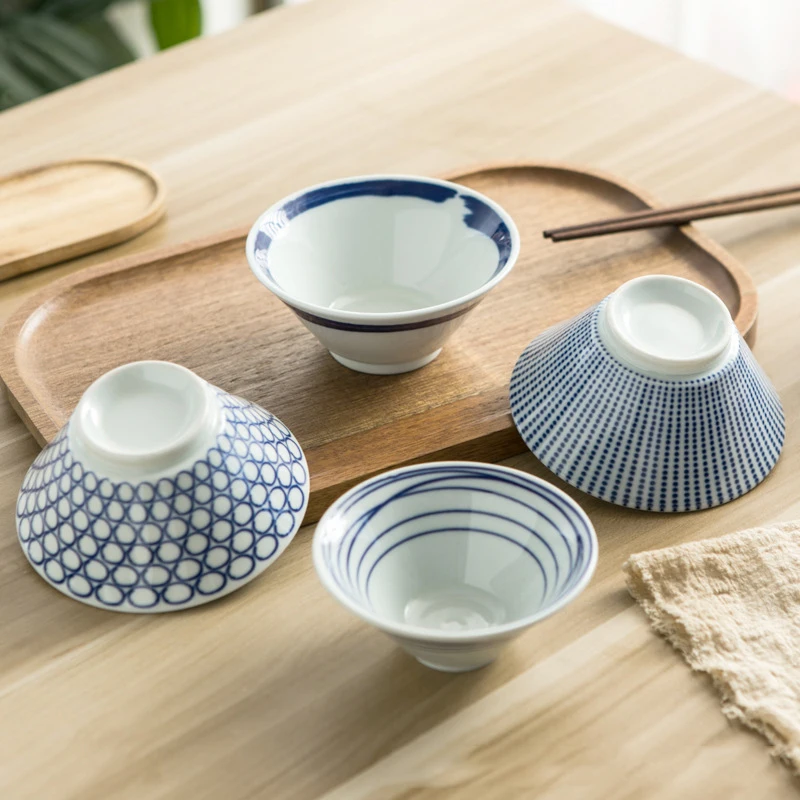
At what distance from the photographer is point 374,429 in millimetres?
971

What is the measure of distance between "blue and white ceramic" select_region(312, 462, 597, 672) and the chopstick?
467 mm

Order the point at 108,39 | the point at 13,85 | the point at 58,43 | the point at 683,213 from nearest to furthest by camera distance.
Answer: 1. the point at 683,213
2. the point at 13,85
3. the point at 58,43
4. the point at 108,39

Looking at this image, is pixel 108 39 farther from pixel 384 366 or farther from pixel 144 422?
pixel 144 422

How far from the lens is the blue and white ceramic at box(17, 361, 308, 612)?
80 centimetres

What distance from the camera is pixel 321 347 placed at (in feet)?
3.51

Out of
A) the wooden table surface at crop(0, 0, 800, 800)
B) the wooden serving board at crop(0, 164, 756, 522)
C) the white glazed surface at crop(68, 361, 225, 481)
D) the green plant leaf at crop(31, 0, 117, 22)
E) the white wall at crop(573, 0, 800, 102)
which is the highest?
the white glazed surface at crop(68, 361, 225, 481)

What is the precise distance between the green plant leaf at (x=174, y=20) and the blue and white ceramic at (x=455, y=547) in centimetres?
186

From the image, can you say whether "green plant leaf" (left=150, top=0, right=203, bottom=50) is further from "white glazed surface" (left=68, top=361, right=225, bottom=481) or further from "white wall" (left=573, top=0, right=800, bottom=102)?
"white glazed surface" (left=68, top=361, right=225, bottom=481)

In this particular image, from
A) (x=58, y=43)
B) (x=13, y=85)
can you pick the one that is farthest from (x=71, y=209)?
(x=58, y=43)

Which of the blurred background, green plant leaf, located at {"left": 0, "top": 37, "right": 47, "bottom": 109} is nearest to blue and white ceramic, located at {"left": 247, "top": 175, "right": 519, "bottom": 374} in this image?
the blurred background

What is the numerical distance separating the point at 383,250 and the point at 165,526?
410mm

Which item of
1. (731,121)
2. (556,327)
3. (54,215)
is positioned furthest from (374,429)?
(731,121)

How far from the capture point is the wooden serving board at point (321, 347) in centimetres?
96

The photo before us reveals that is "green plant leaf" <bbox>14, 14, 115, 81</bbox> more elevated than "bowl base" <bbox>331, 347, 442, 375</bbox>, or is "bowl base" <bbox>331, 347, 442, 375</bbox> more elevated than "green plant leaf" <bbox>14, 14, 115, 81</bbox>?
"bowl base" <bbox>331, 347, 442, 375</bbox>
